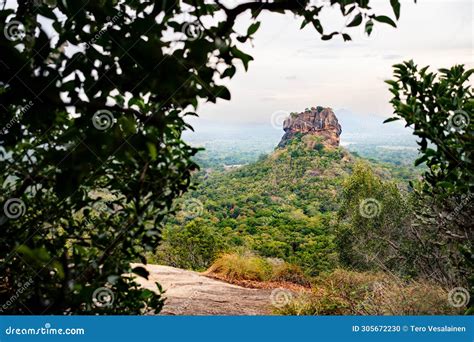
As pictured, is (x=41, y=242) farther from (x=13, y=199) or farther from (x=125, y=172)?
(x=125, y=172)

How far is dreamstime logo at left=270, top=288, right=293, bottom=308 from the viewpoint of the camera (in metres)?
4.04

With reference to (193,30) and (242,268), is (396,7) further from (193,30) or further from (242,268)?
(242,268)

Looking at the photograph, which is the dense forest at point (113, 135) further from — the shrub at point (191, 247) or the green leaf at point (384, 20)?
the shrub at point (191, 247)

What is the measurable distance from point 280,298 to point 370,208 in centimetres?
214

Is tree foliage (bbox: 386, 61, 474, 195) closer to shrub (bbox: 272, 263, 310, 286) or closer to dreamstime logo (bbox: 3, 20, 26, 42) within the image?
dreamstime logo (bbox: 3, 20, 26, 42)

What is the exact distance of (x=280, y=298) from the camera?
14.1 ft

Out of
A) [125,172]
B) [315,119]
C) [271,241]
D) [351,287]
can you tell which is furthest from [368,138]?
Answer: [125,172]

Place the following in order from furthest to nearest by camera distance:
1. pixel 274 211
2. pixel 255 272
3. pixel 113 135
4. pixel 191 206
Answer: pixel 274 211 → pixel 255 272 → pixel 191 206 → pixel 113 135

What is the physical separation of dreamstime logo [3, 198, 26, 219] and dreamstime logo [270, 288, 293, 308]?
3.06 metres

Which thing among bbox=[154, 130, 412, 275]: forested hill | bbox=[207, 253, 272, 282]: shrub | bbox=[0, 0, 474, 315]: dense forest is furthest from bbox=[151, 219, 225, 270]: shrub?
bbox=[0, 0, 474, 315]: dense forest

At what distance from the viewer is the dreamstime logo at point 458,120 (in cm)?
138
